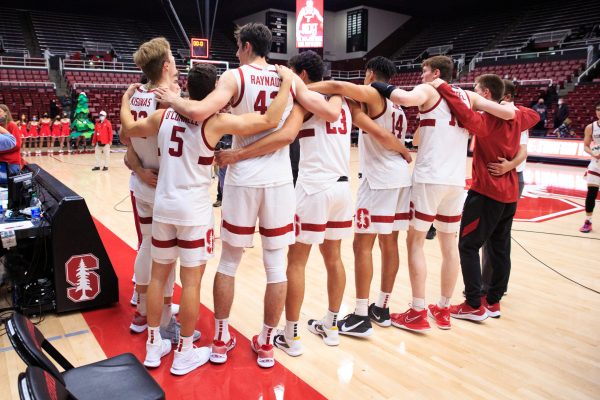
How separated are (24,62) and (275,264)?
2158 cm

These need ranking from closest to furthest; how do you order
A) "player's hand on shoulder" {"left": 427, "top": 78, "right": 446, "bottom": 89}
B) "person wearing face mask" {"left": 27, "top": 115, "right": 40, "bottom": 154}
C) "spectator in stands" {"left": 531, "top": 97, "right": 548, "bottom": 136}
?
1. "player's hand on shoulder" {"left": 427, "top": 78, "right": 446, "bottom": 89}
2. "spectator in stands" {"left": 531, "top": 97, "right": 548, "bottom": 136}
3. "person wearing face mask" {"left": 27, "top": 115, "right": 40, "bottom": 154}

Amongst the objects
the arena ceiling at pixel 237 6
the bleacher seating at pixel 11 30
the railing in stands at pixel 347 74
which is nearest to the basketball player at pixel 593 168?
the railing in stands at pixel 347 74

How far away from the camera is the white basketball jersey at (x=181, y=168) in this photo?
8.30ft

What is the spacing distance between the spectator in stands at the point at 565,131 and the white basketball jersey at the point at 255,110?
14281 millimetres

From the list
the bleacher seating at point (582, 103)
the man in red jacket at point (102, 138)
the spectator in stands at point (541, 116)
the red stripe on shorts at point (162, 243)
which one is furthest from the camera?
the bleacher seating at point (582, 103)

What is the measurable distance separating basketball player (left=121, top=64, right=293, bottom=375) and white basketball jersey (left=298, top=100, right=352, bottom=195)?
37cm

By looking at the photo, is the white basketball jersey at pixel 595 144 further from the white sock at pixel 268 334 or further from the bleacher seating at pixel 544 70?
the bleacher seating at pixel 544 70

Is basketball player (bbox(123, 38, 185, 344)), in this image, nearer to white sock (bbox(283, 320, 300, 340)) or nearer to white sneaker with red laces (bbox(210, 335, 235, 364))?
white sneaker with red laces (bbox(210, 335, 235, 364))

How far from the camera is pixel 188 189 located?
2.58m

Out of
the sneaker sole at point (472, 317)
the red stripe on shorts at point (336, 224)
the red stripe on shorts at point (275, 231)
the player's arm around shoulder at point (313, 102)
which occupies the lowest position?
the sneaker sole at point (472, 317)

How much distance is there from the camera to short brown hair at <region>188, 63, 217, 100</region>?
8.38 ft

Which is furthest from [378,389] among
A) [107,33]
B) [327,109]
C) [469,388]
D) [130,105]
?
[107,33]

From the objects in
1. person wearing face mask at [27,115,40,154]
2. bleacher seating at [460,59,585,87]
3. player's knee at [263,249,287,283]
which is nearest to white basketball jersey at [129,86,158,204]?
player's knee at [263,249,287,283]

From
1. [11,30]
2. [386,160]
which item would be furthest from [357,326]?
[11,30]
